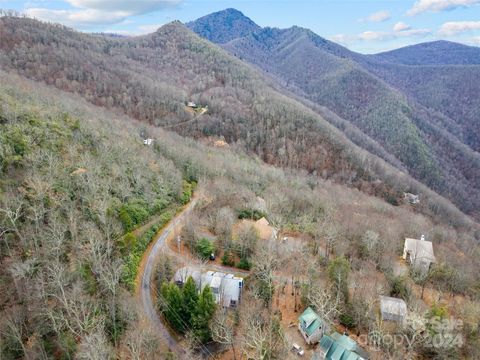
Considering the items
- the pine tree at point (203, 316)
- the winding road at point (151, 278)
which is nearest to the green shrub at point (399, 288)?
the winding road at point (151, 278)

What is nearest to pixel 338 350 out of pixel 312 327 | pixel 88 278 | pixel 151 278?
pixel 312 327

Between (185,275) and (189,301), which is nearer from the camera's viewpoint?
(189,301)

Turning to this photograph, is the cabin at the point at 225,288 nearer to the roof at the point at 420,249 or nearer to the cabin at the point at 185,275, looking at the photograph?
the cabin at the point at 185,275

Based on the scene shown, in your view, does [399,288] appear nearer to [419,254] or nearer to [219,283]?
[419,254]

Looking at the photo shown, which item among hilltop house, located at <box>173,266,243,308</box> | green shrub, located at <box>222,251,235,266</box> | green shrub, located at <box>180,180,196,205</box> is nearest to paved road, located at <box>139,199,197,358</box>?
hilltop house, located at <box>173,266,243,308</box>

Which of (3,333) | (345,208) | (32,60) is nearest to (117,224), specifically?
(3,333)

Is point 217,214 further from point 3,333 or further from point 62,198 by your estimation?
point 3,333
